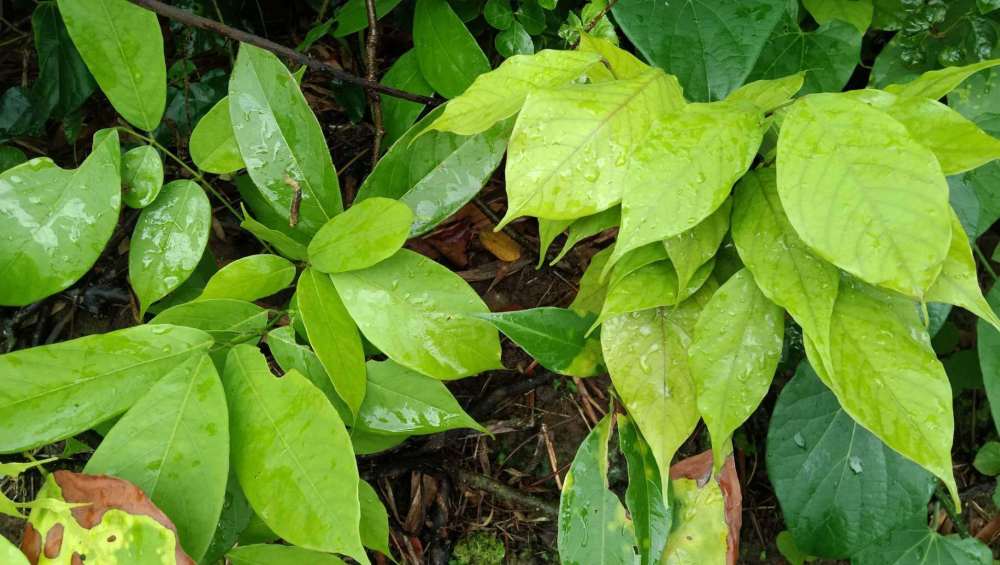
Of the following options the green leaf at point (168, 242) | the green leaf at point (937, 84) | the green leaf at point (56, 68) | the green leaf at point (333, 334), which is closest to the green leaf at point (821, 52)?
the green leaf at point (937, 84)

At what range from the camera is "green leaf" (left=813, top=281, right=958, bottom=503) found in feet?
2.09

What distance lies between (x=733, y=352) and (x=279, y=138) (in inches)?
22.5

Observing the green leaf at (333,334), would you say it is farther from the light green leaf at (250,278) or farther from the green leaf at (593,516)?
the green leaf at (593,516)

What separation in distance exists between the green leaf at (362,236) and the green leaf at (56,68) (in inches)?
21.5

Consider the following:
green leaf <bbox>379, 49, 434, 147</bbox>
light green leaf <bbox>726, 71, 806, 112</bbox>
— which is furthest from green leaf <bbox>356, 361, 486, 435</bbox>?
light green leaf <bbox>726, 71, 806, 112</bbox>

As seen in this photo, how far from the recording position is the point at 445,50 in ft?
3.39

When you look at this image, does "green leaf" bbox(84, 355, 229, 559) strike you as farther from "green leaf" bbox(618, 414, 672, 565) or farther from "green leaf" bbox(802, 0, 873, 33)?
"green leaf" bbox(802, 0, 873, 33)

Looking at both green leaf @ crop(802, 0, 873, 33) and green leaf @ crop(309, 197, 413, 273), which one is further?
green leaf @ crop(802, 0, 873, 33)

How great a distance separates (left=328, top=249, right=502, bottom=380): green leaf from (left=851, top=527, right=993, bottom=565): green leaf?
28.2 inches

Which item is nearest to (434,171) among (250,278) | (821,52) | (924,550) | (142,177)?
(250,278)

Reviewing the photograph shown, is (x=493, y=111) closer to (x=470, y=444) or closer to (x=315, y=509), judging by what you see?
(x=315, y=509)

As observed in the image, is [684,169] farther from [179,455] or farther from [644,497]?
[179,455]

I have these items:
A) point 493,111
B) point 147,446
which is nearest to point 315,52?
point 493,111

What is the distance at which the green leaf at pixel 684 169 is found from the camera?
62 centimetres
